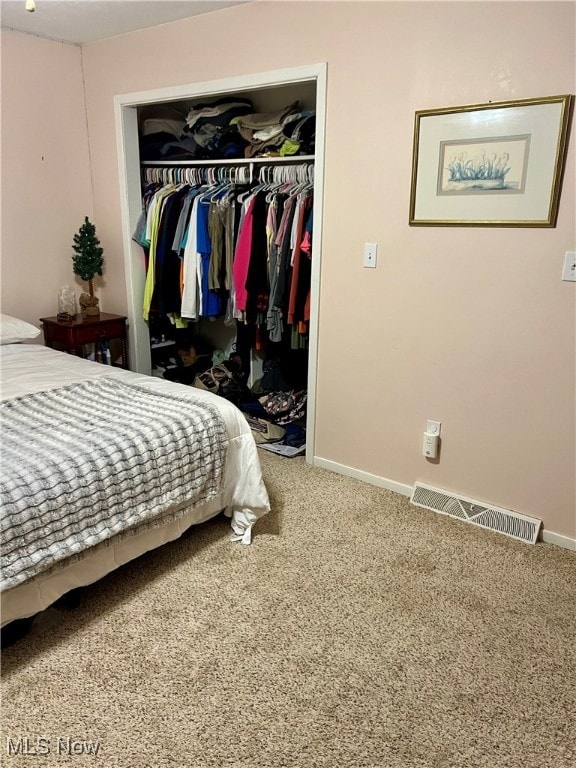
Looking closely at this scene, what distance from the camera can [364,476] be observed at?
293 centimetres

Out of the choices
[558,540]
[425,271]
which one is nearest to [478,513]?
[558,540]

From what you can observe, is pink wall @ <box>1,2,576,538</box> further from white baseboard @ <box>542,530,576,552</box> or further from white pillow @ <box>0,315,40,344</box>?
white pillow @ <box>0,315,40,344</box>

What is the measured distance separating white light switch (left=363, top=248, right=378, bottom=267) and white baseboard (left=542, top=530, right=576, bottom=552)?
1.44 metres

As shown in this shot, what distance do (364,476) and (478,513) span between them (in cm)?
62

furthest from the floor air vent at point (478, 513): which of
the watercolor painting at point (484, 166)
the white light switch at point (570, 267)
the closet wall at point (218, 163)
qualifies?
the closet wall at point (218, 163)

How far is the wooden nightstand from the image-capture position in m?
3.45

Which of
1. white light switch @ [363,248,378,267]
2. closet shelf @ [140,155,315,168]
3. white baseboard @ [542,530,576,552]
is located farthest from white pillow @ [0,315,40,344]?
white baseboard @ [542,530,576,552]

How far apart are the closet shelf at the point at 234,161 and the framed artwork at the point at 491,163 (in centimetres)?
85

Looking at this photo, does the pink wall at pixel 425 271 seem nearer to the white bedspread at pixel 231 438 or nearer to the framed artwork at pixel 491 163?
the framed artwork at pixel 491 163

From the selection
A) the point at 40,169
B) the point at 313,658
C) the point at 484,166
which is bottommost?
the point at 313,658

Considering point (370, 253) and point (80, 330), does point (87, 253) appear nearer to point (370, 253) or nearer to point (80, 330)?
point (80, 330)

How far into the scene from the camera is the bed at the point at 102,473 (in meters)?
1.65

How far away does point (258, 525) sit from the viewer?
2.50 m

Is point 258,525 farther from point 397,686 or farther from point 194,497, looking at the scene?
point 397,686
